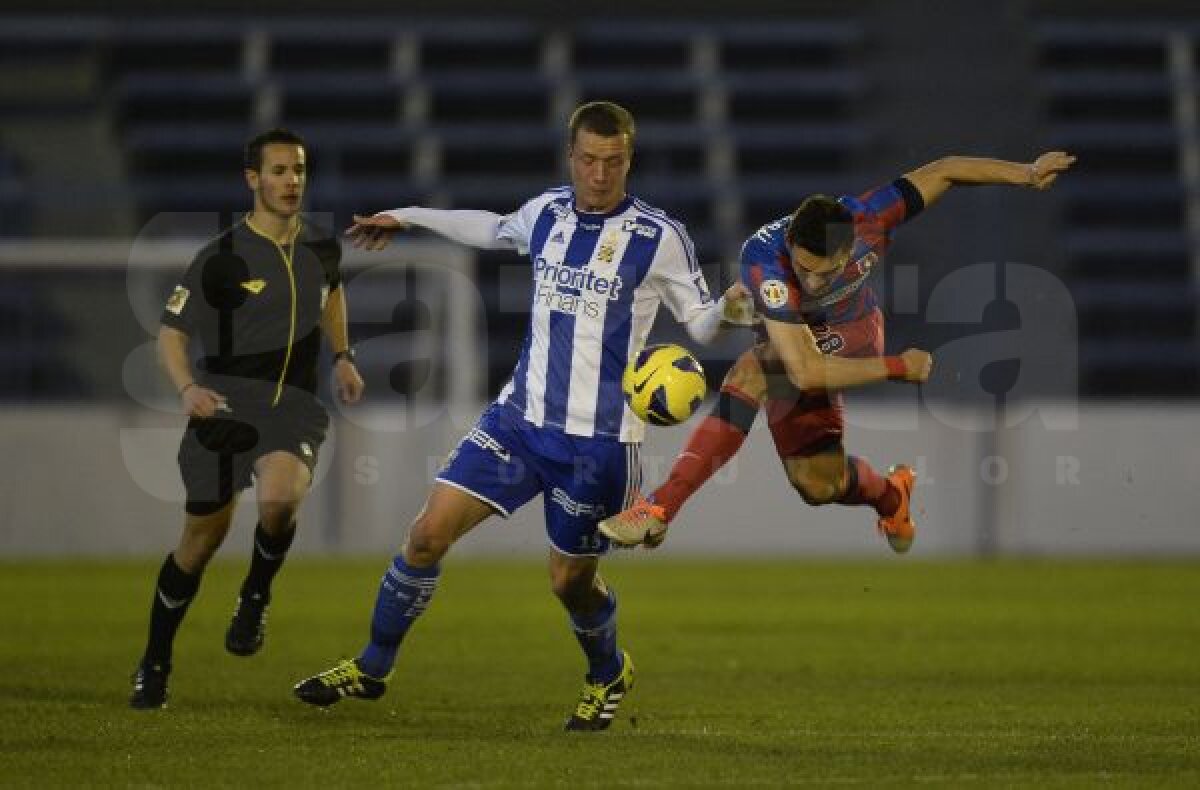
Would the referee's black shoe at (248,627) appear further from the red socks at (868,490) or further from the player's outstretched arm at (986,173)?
the player's outstretched arm at (986,173)

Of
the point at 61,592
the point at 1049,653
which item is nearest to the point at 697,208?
the point at 61,592

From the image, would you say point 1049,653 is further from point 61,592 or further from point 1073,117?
point 1073,117

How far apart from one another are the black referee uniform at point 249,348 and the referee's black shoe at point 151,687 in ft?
1.99

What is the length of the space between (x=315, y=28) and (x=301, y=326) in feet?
52.6

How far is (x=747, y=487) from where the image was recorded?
17547 mm

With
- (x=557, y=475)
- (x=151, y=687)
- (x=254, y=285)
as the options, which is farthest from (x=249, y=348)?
(x=557, y=475)

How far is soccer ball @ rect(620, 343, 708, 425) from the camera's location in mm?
6746

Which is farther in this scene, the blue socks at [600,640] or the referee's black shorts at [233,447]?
the referee's black shorts at [233,447]

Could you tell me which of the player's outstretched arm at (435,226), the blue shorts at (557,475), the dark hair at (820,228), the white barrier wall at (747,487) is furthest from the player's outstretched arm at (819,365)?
the white barrier wall at (747,487)

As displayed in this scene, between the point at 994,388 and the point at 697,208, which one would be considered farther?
the point at 697,208

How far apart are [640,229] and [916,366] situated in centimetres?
109

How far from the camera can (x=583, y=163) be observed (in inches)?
269

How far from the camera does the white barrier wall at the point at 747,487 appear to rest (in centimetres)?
1712

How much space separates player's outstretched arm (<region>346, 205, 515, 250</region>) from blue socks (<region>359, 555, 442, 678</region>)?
3.69ft
